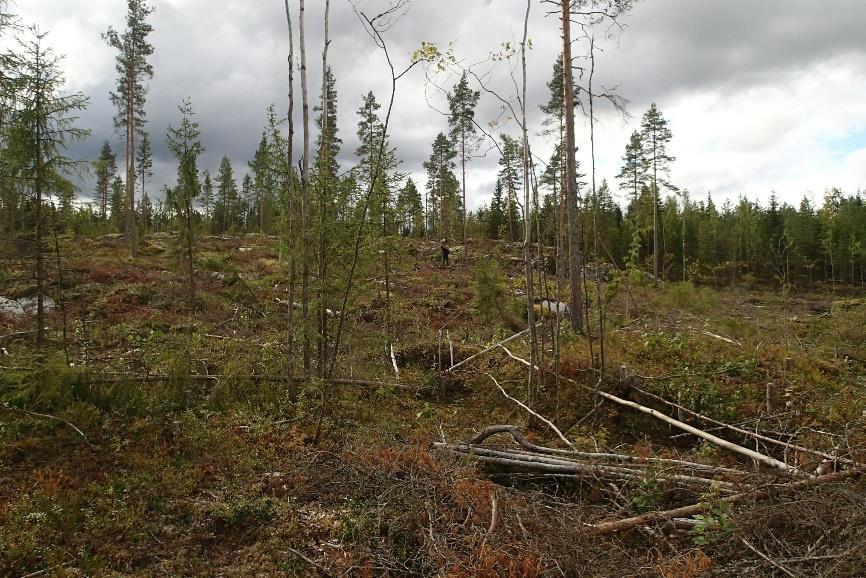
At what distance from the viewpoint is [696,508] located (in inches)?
189

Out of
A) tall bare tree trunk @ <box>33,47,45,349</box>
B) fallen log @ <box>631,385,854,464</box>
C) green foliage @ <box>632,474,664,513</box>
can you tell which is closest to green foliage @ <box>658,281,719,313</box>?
fallen log @ <box>631,385,854,464</box>

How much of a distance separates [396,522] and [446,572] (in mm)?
1140

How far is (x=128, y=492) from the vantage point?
6262mm

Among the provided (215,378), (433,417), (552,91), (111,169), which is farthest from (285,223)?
(111,169)

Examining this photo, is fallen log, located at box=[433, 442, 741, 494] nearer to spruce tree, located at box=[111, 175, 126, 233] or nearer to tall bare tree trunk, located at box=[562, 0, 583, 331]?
tall bare tree trunk, located at box=[562, 0, 583, 331]

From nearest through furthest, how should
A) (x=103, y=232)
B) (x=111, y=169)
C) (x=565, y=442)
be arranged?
(x=565, y=442), (x=103, y=232), (x=111, y=169)

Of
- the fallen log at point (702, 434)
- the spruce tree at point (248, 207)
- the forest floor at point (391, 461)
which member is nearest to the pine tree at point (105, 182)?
the spruce tree at point (248, 207)

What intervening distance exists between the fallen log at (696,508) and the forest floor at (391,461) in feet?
0.26

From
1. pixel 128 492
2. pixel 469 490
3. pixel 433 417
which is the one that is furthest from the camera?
pixel 433 417

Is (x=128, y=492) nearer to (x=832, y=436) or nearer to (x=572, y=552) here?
(x=572, y=552)

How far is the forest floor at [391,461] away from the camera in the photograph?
173 inches

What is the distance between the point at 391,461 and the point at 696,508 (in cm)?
366

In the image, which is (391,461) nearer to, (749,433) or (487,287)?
(749,433)

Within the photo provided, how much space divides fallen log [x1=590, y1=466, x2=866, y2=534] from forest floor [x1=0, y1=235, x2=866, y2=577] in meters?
0.08
